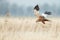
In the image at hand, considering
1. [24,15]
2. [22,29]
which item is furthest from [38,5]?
[22,29]

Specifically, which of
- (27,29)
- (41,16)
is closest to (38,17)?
(41,16)

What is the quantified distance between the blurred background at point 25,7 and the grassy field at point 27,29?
8cm

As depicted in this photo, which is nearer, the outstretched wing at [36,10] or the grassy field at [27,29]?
the grassy field at [27,29]

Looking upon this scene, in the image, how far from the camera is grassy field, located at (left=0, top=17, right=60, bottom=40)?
6.04 ft

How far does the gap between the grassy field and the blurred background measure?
0.08 metres

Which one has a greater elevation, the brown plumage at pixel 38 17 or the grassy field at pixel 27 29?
the brown plumage at pixel 38 17

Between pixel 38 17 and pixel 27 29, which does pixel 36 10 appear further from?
pixel 27 29

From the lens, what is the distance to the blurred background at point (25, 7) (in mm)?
2068

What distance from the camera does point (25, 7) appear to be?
7.01ft

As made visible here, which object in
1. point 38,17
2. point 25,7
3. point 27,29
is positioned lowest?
point 27,29

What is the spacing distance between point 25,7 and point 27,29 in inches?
12.6

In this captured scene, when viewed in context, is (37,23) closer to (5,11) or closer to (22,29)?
(22,29)

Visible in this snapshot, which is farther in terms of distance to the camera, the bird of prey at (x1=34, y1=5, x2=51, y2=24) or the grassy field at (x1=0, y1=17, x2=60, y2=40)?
the bird of prey at (x1=34, y1=5, x2=51, y2=24)

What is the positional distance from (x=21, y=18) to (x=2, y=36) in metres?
0.41
